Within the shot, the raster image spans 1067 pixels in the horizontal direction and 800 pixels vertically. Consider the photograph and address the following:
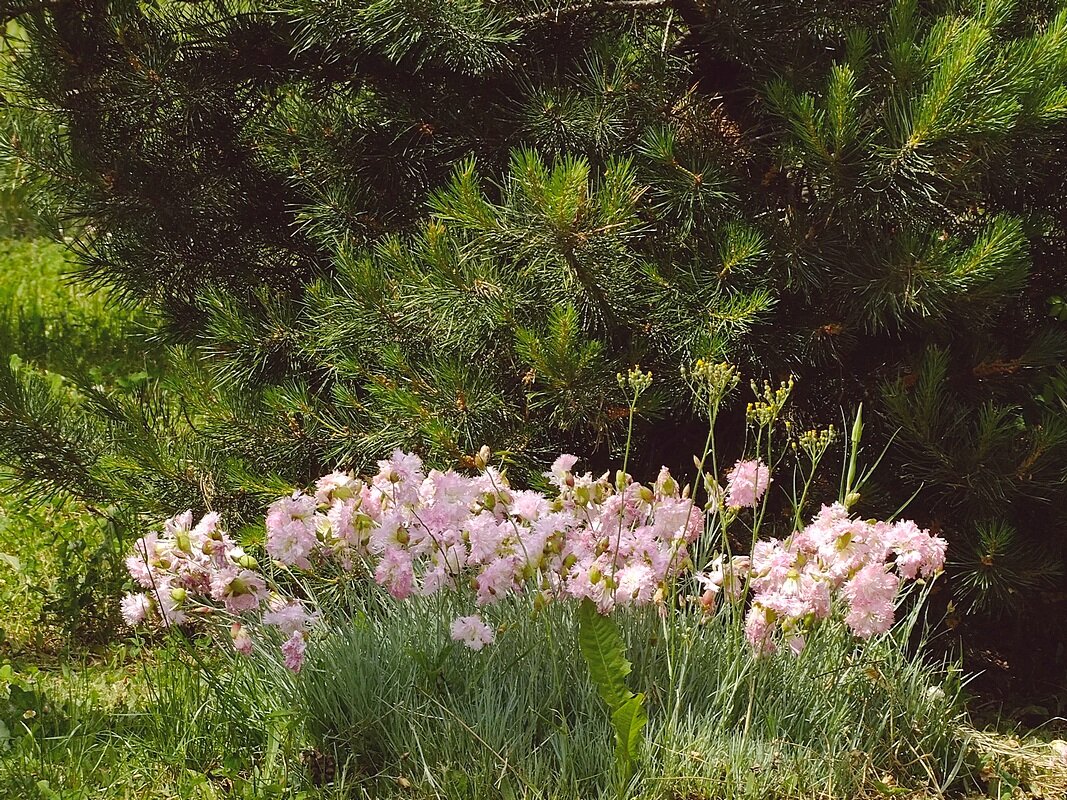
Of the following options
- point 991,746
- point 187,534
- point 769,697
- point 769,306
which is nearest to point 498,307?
point 769,306

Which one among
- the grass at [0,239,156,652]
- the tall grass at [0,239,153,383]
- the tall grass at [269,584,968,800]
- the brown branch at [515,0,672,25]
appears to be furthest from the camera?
the tall grass at [0,239,153,383]

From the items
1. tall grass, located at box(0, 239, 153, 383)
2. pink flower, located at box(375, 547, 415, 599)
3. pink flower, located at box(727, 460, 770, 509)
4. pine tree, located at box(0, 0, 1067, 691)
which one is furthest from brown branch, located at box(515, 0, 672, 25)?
tall grass, located at box(0, 239, 153, 383)

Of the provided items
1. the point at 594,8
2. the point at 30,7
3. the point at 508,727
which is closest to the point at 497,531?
the point at 508,727

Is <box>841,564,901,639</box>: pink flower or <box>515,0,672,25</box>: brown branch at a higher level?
<box>515,0,672,25</box>: brown branch

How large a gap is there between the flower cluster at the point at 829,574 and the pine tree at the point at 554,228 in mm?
552

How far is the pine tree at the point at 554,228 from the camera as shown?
9.02 ft

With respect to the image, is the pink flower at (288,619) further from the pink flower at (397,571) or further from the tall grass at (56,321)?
the tall grass at (56,321)

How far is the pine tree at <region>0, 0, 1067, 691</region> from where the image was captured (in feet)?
9.02

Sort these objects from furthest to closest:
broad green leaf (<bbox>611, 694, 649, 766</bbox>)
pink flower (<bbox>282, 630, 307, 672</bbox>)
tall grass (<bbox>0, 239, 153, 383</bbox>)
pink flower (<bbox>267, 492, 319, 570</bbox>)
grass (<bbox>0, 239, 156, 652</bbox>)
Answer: tall grass (<bbox>0, 239, 153, 383</bbox>), grass (<bbox>0, 239, 156, 652</bbox>), pink flower (<bbox>267, 492, 319, 570</bbox>), pink flower (<bbox>282, 630, 307, 672</bbox>), broad green leaf (<bbox>611, 694, 649, 766</bbox>)

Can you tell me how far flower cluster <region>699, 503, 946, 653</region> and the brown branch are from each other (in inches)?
65.0

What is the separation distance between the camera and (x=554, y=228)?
2652mm

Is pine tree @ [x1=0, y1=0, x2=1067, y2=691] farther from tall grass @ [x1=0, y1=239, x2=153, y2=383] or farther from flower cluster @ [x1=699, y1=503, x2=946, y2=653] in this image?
tall grass @ [x1=0, y1=239, x2=153, y2=383]

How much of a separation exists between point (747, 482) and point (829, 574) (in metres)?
0.25

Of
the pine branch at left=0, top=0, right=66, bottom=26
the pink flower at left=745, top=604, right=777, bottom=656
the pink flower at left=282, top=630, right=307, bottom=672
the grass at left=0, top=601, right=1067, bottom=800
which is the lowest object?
the grass at left=0, top=601, right=1067, bottom=800
